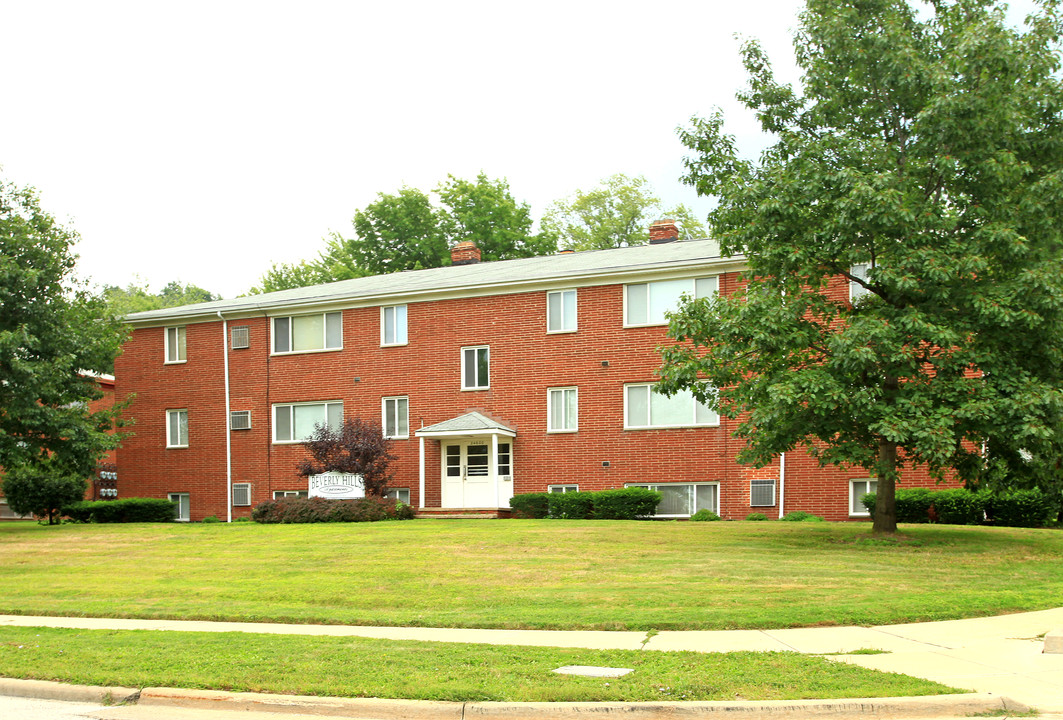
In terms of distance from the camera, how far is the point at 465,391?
3158 centimetres

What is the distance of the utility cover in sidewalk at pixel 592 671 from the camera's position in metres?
8.98

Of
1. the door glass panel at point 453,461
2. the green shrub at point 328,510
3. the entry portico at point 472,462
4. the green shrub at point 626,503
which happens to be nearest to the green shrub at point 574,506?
the green shrub at point 626,503

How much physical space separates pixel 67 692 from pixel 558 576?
792cm

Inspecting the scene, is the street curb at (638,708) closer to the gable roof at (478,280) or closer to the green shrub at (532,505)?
the green shrub at (532,505)

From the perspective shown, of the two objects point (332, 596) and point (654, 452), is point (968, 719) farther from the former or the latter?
point (654, 452)

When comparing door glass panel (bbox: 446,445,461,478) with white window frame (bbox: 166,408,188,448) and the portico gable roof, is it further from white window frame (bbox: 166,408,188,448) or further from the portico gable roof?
white window frame (bbox: 166,408,188,448)

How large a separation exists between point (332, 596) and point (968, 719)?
30.6ft

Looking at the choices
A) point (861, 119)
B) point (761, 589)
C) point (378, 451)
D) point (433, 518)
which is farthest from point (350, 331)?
point (761, 589)

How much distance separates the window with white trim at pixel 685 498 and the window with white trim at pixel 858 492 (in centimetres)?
345

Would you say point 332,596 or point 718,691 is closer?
point 718,691

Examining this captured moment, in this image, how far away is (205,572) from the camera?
1769cm

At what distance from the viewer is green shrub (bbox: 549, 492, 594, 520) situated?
90.6 ft

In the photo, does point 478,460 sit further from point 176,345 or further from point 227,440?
point 176,345

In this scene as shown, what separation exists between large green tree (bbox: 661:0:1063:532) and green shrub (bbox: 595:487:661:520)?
8.20 metres
